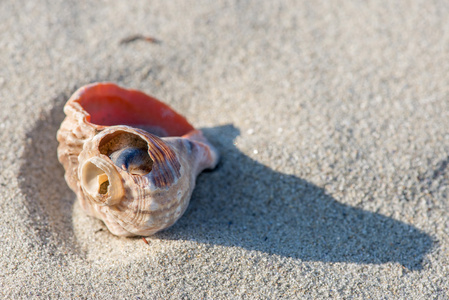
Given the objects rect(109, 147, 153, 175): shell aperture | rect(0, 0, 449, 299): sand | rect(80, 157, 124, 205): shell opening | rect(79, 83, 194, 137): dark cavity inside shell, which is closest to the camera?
rect(80, 157, 124, 205): shell opening

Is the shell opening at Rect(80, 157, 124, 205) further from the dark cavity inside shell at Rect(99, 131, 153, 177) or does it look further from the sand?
the sand

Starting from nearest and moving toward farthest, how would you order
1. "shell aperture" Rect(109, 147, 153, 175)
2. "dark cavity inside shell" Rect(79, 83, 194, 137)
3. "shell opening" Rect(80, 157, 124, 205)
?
"shell opening" Rect(80, 157, 124, 205)
"shell aperture" Rect(109, 147, 153, 175)
"dark cavity inside shell" Rect(79, 83, 194, 137)

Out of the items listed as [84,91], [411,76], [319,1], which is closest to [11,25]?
[84,91]

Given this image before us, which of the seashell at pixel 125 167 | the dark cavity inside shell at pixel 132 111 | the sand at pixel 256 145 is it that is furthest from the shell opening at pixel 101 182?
the dark cavity inside shell at pixel 132 111

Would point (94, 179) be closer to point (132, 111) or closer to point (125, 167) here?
point (125, 167)

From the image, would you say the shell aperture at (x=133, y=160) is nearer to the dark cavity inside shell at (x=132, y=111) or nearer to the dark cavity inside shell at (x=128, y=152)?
the dark cavity inside shell at (x=128, y=152)

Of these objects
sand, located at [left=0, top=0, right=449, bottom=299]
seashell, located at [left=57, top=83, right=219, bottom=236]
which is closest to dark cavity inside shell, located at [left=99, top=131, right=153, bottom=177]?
seashell, located at [left=57, top=83, right=219, bottom=236]
